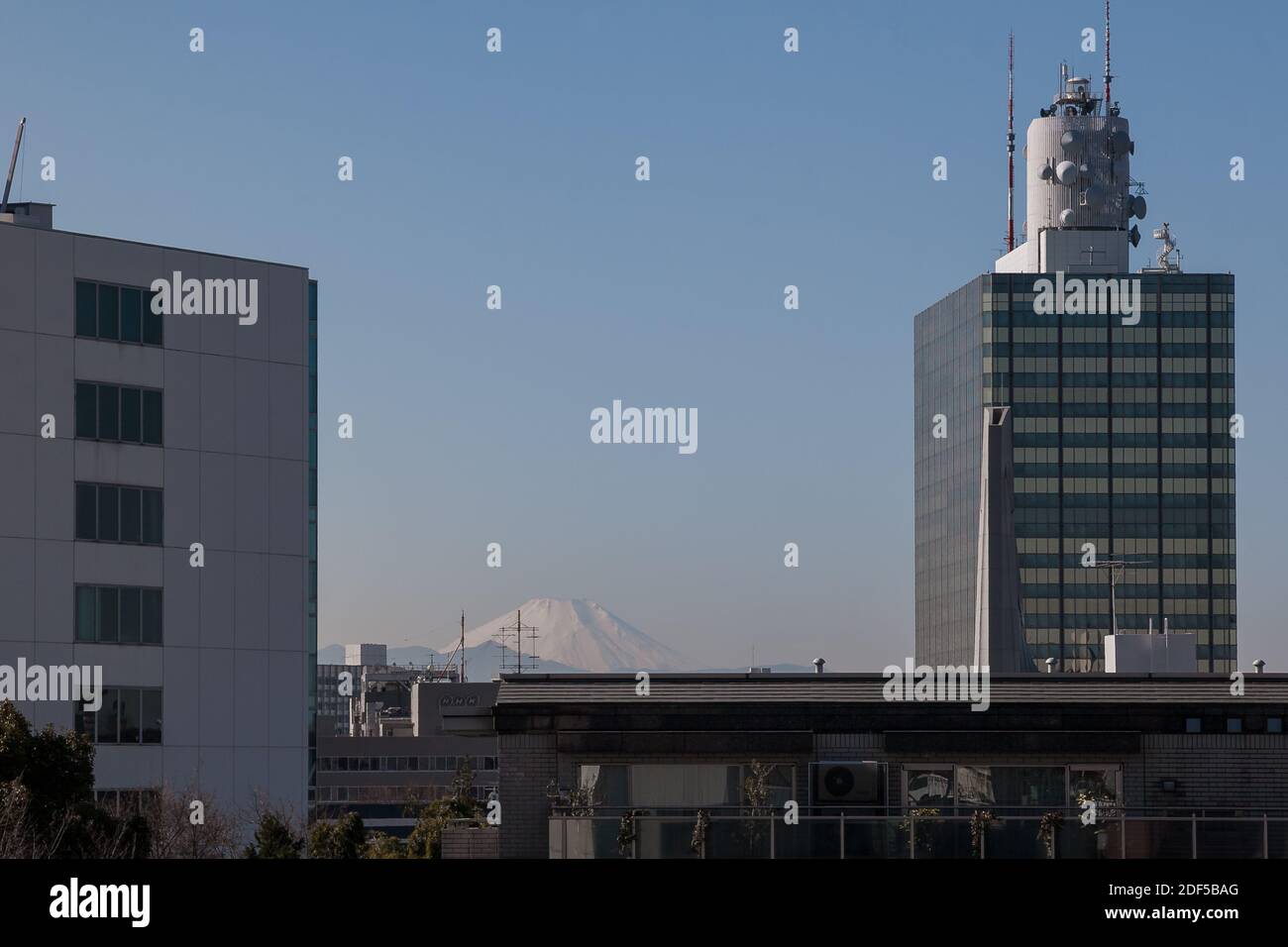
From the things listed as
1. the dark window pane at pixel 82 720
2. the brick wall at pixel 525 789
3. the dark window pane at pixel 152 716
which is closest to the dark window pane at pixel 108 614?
the dark window pane at pixel 152 716

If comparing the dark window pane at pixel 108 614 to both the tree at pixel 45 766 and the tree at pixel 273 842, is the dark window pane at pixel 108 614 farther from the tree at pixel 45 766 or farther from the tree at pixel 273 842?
the tree at pixel 45 766

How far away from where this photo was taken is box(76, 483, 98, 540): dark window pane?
232ft

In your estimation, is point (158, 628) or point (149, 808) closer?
point (149, 808)

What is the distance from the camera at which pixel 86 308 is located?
7162 centimetres

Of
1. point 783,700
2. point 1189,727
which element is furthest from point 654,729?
point 1189,727

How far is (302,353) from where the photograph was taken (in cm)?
7931

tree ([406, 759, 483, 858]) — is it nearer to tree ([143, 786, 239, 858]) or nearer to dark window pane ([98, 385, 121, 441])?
tree ([143, 786, 239, 858])

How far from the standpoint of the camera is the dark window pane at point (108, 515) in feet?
234

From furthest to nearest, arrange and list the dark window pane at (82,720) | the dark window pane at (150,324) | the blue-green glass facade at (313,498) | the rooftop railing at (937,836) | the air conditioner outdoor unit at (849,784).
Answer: the blue-green glass facade at (313,498) < the dark window pane at (150,324) < the dark window pane at (82,720) < the air conditioner outdoor unit at (849,784) < the rooftop railing at (937,836)

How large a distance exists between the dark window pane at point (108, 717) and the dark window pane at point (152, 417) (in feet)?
31.4

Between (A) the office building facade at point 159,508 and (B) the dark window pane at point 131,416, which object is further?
(B) the dark window pane at point 131,416

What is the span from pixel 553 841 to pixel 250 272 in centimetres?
4655

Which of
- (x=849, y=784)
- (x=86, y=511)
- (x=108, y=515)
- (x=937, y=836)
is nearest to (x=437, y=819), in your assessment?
(x=108, y=515)
